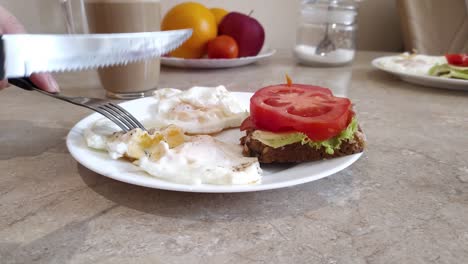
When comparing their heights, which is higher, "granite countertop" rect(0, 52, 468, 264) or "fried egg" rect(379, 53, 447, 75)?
"fried egg" rect(379, 53, 447, 75)

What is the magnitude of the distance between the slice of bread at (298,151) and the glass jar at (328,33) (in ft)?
3.62

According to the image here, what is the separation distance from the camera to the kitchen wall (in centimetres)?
172

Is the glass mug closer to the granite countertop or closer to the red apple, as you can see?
the granite countertop

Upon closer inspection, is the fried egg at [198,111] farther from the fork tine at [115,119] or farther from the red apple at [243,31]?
the red apple at [243,31]

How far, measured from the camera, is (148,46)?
653mm

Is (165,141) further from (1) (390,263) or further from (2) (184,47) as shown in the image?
(2) (184,47)

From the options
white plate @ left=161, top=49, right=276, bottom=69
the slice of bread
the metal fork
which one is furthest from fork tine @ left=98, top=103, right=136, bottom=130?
white plate @ left=161, top=49, right=276, bottom=69

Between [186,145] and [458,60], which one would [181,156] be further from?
[458,60]

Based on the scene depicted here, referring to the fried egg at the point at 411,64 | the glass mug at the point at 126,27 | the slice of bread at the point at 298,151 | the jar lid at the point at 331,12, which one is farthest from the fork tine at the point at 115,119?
the jar lid at the point at 331,12

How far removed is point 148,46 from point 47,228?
0.31 m

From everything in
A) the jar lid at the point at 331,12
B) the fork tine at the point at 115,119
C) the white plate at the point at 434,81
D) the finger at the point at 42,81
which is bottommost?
the white plate at the point at 434,81

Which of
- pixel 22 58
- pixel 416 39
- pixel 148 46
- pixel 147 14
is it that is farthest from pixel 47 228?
pixel 416 39

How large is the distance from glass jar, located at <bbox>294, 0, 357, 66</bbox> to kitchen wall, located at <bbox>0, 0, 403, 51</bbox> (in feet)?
1.28

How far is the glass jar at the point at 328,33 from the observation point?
1.69 meters
